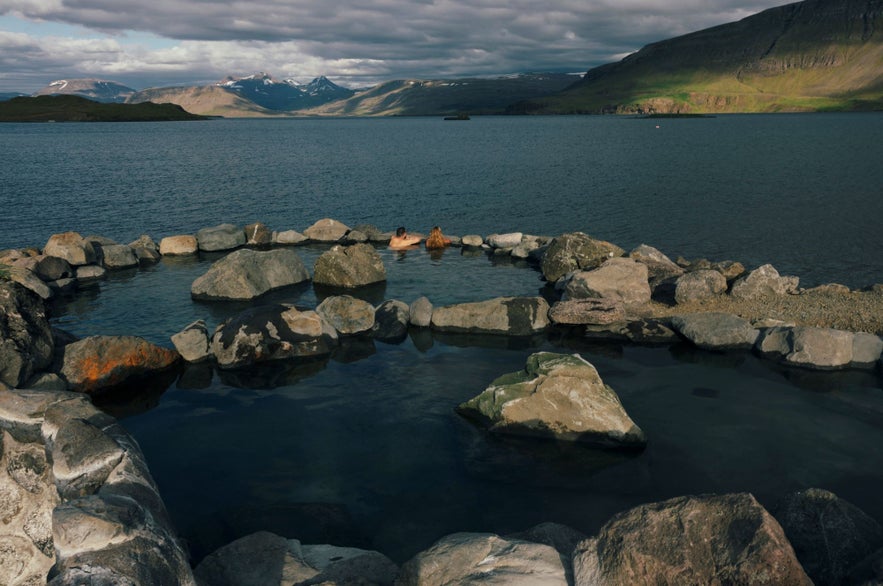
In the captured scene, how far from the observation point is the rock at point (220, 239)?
44.2 metres

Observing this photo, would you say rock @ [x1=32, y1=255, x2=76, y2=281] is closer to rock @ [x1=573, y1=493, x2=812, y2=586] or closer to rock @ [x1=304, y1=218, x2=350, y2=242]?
rock @ [x1=304, y1=218, x2=350, y2=242]

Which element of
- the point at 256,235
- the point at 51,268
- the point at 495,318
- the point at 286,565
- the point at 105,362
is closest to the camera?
the point at 286,565

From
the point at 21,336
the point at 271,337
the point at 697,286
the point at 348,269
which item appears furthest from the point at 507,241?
the point at 21,336

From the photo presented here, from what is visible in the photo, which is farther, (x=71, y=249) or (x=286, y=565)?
(x=71, y=249)

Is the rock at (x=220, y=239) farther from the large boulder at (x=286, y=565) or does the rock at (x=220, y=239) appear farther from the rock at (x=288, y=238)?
the large boulder at (x=286, y=565)

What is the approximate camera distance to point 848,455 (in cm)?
1648

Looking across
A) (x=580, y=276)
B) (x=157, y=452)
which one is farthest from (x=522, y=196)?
(x=157, y=452)

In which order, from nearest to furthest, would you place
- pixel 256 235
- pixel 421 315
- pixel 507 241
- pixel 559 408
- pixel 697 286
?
pixel 559 408
pixel 421 315
pixel 697 286
pixel 507 241
pixel 256 235

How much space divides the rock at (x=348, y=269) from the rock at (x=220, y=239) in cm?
1291

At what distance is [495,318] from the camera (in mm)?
27094

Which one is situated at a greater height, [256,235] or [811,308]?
[256,235]

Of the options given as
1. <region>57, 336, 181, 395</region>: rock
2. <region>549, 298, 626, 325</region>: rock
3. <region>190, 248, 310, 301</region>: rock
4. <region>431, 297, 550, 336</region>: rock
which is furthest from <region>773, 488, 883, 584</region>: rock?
<region>190, 248, 310, 301</region>: rock

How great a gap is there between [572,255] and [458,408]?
18.5m

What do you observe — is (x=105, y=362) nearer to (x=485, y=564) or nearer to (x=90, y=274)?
(x=485, y=564)
